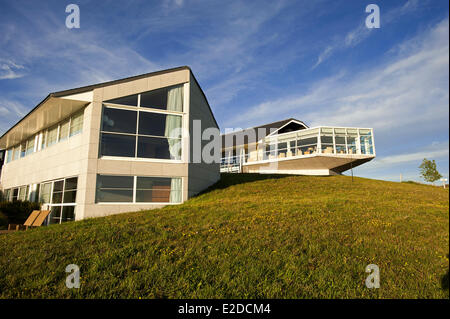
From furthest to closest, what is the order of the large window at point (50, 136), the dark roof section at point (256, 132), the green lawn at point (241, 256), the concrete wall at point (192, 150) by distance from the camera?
1. the dark roof section at point (256, 132)
2. the concrete wall at point (192, 150)
3. the large window at point (50, 136)
4. the green lawn at point (241, 256)

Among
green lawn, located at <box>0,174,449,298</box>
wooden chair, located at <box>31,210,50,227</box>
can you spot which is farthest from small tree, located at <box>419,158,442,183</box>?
wooden chair, located at <box>31,210,50,227</box>

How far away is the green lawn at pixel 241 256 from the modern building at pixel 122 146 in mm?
3562

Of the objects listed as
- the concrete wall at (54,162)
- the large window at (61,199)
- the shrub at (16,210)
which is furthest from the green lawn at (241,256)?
the shrub at (16,210)

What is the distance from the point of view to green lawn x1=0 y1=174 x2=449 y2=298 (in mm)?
4410

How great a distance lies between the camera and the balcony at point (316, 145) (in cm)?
2644

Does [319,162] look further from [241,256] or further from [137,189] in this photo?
[241,256]

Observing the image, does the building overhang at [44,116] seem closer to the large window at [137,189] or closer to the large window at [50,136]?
the large window at [50,136]

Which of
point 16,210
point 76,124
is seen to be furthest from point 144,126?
point 16,210

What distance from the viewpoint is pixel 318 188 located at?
1747cm

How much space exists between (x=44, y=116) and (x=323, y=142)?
24.4 meters

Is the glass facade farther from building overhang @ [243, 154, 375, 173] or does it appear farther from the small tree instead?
the small tree

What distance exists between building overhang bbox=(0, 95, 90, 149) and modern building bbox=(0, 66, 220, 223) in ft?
0.21
